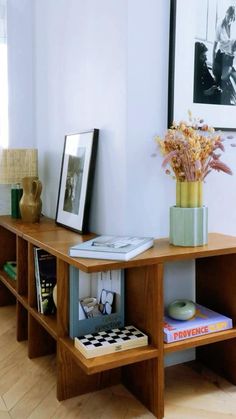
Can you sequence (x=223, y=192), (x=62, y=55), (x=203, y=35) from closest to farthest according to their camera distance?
(x=203, y=35)
(x=223, y=192)
(x=62, y=55)

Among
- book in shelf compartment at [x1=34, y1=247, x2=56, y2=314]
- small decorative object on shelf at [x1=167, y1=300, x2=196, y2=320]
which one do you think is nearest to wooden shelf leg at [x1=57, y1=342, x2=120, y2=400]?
book in shelf compartment at [x1=34, y1=247, x2=56, y2=314]

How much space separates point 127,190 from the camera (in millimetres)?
1604

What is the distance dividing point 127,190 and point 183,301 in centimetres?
48

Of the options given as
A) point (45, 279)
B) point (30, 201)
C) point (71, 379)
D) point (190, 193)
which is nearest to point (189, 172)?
point (190, 193)

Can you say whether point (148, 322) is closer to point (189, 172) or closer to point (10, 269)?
point (189, 172)

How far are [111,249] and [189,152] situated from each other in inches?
17.5

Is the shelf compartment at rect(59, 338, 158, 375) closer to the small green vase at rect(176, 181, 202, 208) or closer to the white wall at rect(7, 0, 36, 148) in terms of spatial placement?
the small green vase at rect(176, 181, 202, 208)

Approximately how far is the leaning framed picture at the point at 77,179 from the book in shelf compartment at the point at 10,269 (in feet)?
1.26

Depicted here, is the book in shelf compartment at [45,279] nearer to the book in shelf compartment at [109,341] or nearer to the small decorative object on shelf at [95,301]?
the small decorative object on shelf at [95,301]

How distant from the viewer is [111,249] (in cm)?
134

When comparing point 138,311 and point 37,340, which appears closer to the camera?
point 138,311

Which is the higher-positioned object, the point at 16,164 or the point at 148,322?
the point at 16,164

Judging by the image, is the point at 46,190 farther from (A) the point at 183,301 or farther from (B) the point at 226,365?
(B) the point at 226,365

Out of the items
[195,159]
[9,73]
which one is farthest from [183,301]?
[9,73]
